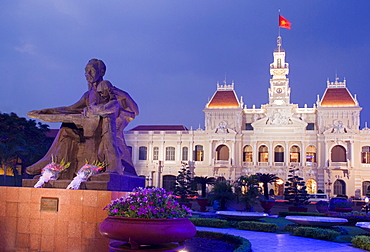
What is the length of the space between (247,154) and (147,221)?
154 ft

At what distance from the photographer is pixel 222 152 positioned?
51.6 metres

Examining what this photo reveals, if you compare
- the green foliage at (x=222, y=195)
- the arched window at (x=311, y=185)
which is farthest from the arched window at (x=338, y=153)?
the green foliage at (x=222, y=195)

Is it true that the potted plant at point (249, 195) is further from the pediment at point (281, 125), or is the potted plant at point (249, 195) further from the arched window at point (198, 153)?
the arched window at point (198, 153)

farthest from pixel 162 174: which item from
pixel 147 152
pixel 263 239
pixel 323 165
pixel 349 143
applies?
pixel 263 239

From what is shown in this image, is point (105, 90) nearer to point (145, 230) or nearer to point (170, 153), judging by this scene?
point (145, 230)

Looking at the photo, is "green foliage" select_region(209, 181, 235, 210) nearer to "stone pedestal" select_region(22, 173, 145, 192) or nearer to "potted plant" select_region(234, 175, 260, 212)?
"potted plant" select_region(234, 175, 260, 212)

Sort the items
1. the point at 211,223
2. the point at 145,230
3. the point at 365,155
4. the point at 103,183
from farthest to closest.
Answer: the point at 365,155
the point at 211,223
the point at 103,183
the point at 145,230

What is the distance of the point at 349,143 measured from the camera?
47.2 m

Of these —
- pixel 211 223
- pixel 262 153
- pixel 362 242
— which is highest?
pixel 262 153

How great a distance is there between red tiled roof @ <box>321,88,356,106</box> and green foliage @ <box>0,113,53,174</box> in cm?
3213

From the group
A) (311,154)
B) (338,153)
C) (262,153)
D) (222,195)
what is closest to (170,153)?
(262,153)

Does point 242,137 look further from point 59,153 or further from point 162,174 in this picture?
point 59,153

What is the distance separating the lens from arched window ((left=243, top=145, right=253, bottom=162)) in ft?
167

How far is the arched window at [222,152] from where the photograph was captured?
2023 inches
